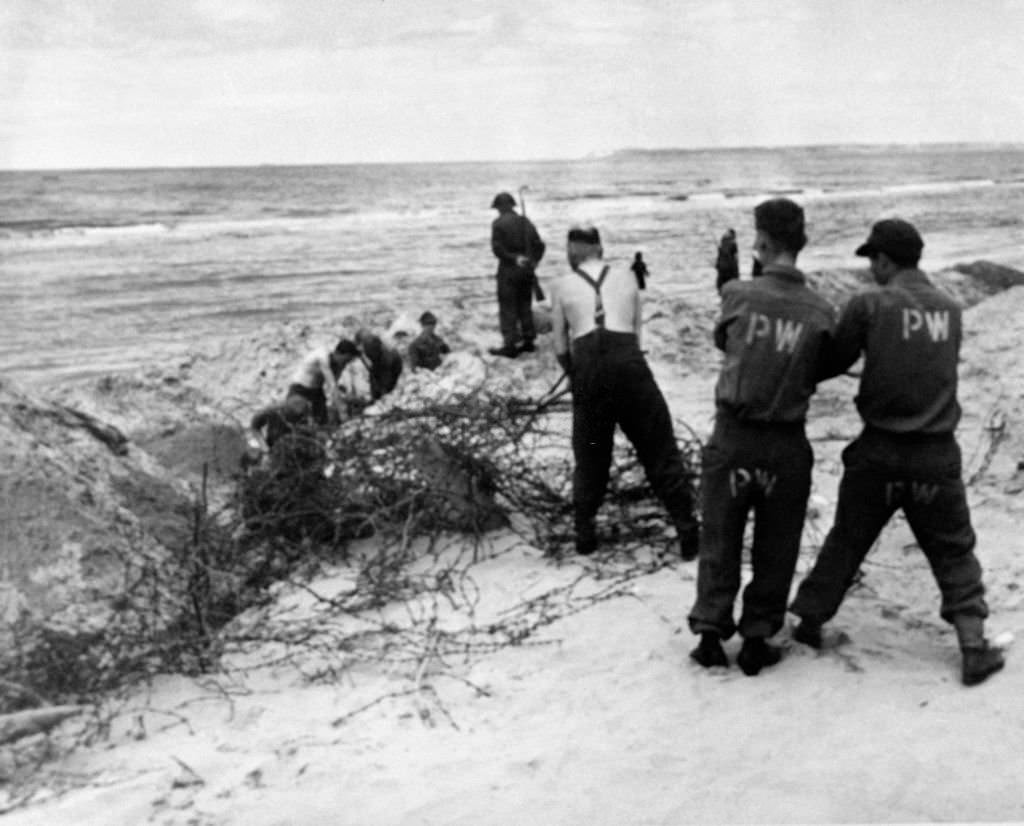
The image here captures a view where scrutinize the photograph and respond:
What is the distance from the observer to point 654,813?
352cm

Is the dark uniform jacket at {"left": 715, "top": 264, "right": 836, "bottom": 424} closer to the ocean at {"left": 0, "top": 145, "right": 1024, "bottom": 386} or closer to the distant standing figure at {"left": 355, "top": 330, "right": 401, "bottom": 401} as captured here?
the distant standing figure at {"left": 355, "top": 330, "right": 401, "bottom": 401}

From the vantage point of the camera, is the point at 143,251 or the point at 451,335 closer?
the point at 451,335

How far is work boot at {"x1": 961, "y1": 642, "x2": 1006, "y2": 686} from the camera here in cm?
418

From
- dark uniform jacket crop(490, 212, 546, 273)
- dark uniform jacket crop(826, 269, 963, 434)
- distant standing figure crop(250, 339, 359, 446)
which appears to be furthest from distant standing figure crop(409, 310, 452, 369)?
dark uniform jacket crop(826, 269, 963, 434)

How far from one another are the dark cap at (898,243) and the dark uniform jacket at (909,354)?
5.0 inches

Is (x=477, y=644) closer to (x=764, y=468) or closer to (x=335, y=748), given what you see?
(x=335, y=748)

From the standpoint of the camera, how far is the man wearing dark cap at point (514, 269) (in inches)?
465

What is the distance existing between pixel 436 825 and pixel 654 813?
668 mm

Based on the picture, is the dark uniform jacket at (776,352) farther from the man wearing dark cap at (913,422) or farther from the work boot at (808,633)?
the work boot at (808,633)

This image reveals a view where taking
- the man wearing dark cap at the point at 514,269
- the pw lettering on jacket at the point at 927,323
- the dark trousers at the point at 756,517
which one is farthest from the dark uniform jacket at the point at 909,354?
the man wearing dark cap at the point at 514,269

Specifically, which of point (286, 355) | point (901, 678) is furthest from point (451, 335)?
point (901, 678)

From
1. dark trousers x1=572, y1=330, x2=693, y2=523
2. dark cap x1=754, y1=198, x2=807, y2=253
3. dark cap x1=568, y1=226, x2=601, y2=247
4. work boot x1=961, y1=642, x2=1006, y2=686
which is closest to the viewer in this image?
work boot x1=961, y1=642, x2=1006, y2=686

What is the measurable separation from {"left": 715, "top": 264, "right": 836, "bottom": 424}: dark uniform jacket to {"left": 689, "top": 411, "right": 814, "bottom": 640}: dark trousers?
82mm

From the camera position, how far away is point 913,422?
4.20m
